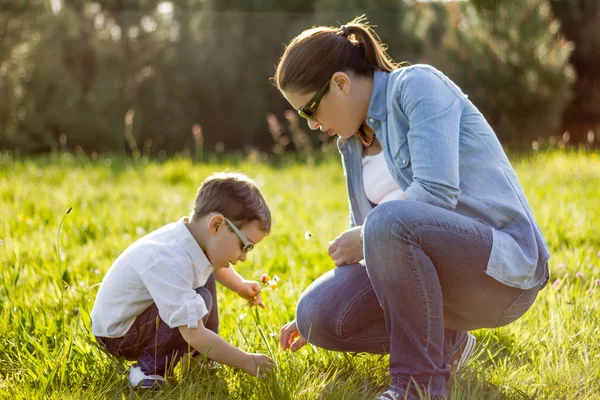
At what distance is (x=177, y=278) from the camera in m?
2.36

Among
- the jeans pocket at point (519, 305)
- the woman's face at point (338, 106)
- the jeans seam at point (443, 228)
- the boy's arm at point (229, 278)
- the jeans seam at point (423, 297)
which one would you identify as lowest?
the boy's arm at point (229, 278)

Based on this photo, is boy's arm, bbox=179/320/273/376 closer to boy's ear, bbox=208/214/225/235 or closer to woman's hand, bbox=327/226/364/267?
boy's ear, bbox=208/214/225/235

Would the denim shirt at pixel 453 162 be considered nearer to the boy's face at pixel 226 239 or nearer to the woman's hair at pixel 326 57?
the woman's hair at pixel 326 57

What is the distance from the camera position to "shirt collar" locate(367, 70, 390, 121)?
93.9 inches

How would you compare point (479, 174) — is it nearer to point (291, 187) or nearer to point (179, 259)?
point (179, 259)

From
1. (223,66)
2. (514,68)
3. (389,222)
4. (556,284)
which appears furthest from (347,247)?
(223,66)

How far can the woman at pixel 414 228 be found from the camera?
2168 millimetres

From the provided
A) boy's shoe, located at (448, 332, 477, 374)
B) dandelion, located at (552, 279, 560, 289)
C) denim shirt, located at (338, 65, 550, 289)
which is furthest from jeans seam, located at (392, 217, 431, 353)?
dandelion, located at (552, 279, 560, 289)

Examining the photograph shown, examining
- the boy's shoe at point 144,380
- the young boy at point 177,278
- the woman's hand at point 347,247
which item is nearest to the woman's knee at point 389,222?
the woman's hand at point 347,247

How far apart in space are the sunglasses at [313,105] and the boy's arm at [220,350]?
2.65 ft

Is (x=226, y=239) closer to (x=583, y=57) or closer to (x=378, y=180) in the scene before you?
(x=378, y=180)

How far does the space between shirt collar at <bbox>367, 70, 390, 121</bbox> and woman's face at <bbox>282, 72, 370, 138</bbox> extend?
0.17 ft

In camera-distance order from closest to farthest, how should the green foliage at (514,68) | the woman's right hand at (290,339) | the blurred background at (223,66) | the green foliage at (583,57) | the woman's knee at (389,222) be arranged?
the woman's knee at (389,222), the woman's right hand at (290,339), the blurred background at (223,66), the green foliage at (514,68), the green foliage at (583,57)

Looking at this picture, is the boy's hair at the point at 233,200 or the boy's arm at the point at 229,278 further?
the boy's arm at the point at 229,278
